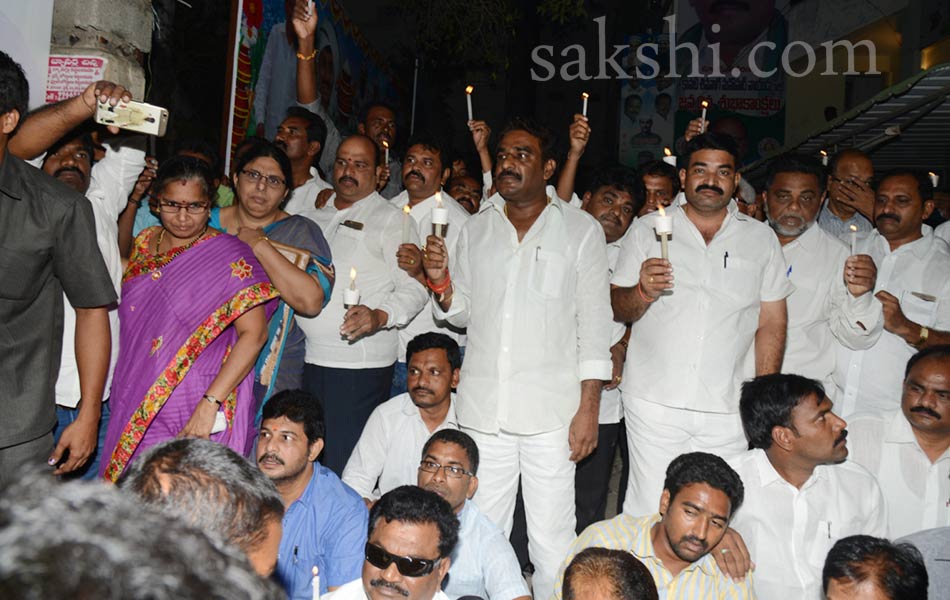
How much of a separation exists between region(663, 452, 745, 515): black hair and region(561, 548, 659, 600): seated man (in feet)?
2.34

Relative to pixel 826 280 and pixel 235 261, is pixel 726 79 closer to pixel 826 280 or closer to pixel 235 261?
pixel 826 280

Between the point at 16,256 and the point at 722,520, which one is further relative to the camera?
the point at 722,520

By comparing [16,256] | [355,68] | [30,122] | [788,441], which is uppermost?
[355,68]

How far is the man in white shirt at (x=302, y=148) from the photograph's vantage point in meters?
5.33

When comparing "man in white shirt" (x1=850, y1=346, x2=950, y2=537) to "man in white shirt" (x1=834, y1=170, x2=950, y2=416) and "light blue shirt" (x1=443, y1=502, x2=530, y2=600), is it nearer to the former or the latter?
"man in white shirt" (x1=834, y1=170, x2=950, y2=416)

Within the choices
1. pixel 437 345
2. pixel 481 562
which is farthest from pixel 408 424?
pixel 481 562

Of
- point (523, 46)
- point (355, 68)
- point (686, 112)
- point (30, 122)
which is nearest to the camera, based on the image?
point (30, 122)

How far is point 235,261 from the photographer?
3.60 meters

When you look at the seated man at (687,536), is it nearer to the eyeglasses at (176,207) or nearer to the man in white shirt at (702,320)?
the man in white shirt at (702,320)

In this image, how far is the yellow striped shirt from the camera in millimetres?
3471

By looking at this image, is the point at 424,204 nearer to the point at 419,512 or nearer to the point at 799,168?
the point at 799,168

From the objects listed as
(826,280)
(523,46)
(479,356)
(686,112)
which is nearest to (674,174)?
(826,280)

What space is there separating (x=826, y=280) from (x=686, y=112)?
37.9 ft

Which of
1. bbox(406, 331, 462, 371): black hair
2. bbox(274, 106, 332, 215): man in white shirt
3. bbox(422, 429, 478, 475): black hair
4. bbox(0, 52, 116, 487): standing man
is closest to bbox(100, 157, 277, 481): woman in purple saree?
bbox(0, 52, 116, 487): standing man
